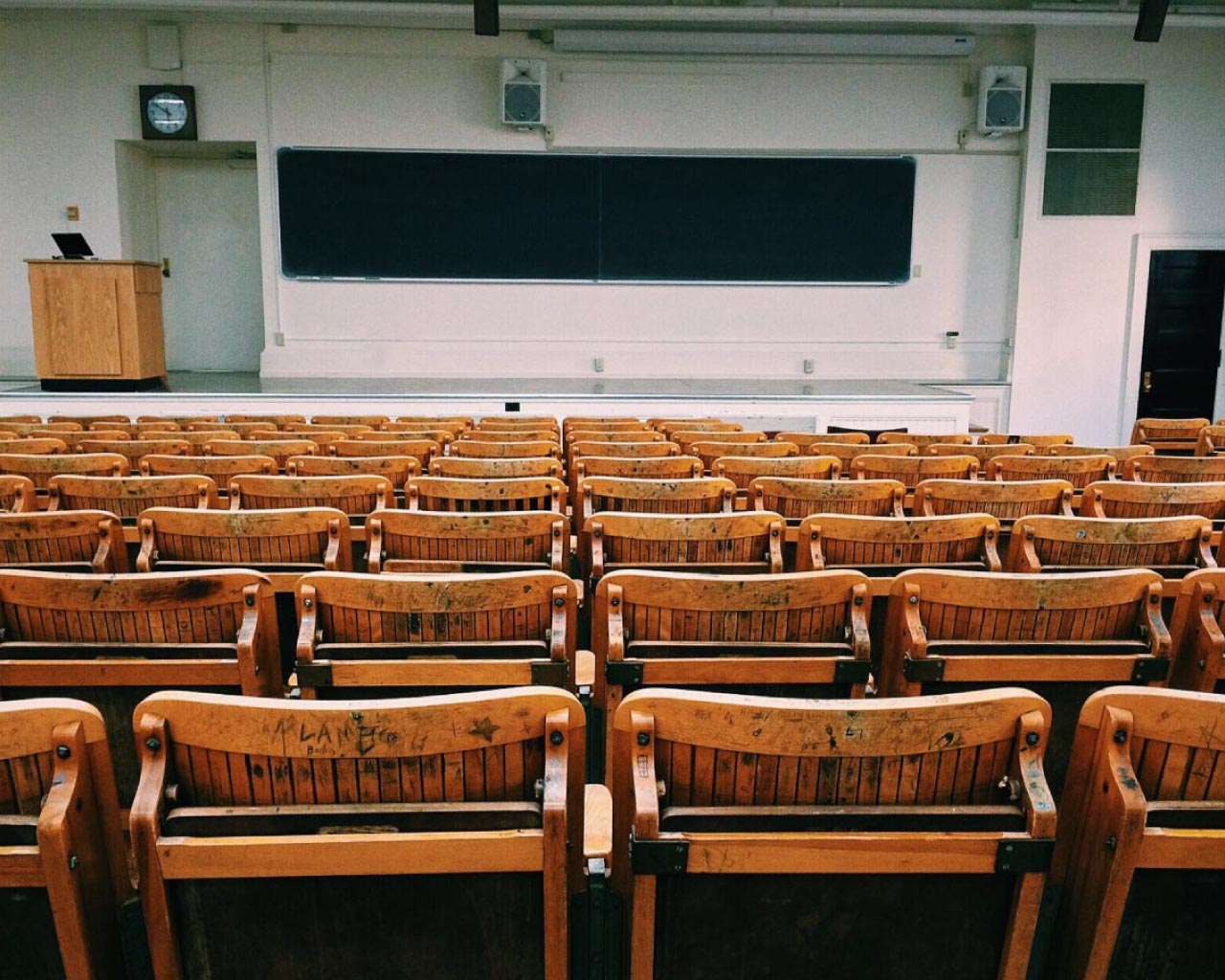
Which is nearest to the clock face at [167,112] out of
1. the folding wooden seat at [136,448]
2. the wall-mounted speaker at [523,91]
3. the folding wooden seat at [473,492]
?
the wall-mounted speaker at [523,91]

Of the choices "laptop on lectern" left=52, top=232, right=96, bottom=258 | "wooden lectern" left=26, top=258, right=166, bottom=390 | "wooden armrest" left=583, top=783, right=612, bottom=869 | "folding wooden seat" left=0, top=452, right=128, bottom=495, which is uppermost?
"laptop on lectern" left=52, top=232, right=96, bottom=258

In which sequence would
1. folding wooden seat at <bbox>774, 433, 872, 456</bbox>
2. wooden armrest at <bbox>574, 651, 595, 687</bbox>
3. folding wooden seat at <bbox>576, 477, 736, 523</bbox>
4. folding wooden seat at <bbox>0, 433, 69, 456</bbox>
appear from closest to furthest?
wooden armrest at <bbox>574, 651, 595, 687</bbox>
folding wooden seat at <bbox>576, 477, 736, 523</bbox>
folding wooden seat at <bbox>0, 433, 69, 456</bbox>
folding wooden seat at <bbox>774, 433, 872, 456</bbox>

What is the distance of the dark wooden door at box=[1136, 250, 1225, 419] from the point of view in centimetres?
987

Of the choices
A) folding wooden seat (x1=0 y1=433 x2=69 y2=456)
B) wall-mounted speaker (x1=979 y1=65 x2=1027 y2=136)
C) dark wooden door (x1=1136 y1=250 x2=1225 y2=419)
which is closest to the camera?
folding wooden seat (x1=0 y1=433 x2=69 y2=456)

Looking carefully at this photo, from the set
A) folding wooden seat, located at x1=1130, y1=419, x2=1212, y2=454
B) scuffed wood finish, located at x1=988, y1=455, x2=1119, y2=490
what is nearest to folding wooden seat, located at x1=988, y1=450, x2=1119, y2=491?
scuffed wood finish, located at x1=988, y1=455, x2=1119, y2=490

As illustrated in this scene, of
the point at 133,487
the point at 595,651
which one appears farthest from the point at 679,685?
the point at 133,487

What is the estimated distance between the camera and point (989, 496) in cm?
337

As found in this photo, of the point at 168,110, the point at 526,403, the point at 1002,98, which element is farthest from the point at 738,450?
the point at 168,110

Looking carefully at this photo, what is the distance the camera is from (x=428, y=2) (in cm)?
907

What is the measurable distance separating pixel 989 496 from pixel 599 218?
23.8ft

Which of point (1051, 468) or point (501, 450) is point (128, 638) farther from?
point (1051, 468)

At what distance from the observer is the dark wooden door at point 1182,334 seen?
9.87m

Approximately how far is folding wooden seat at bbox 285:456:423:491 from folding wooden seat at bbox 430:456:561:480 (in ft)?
0.33

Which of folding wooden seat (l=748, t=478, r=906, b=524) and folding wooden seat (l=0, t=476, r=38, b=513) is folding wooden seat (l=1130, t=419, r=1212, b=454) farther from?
Result: folding wooden seat (l=0, t=476, r=38, b=513)
